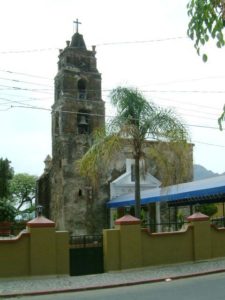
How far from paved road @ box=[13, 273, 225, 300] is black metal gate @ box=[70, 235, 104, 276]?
2.71m

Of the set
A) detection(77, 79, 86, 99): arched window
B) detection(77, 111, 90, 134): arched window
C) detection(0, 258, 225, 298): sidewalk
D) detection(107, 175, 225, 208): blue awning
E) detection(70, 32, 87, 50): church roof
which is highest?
detection(70, 32, 87, 50): church roof

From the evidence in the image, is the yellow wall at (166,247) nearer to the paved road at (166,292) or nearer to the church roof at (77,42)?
the paved road at (166,292)

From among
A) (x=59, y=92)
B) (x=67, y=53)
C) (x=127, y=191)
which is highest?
(x=67, y=53)

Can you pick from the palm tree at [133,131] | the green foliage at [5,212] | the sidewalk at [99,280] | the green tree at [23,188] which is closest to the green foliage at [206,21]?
the sidewalk at [99,280]

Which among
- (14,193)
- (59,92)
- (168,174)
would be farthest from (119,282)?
(14,193)

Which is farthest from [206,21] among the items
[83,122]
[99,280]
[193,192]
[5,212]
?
[83,122]

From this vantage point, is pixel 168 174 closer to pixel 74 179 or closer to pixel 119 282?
pixel 119 282

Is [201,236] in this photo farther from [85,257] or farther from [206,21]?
[206,21]

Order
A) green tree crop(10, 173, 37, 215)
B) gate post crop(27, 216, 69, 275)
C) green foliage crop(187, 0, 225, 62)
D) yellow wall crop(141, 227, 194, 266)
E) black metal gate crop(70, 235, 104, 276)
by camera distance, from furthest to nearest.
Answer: green tree crop(10, 173, 37, 215) < yellow wall crop(141, 227, 194, 266) < black metal gate crop(70, 235, 104, 276) < gate post crop(27, 216, 69, 275) < green foliage crop(187, 0, 225, 62)

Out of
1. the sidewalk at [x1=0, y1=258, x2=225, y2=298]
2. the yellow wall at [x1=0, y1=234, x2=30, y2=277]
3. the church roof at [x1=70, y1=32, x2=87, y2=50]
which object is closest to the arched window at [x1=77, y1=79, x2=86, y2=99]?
the church roof at [x1=70, y1=32, x2=87, y2=50]

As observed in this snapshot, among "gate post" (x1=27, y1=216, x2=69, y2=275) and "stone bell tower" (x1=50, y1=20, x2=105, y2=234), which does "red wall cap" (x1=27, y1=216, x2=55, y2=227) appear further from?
"stone bell tower" (x1=50, y1=20, x2=105, y2=234)

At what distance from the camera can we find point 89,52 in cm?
3925

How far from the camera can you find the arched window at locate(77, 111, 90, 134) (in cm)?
3744

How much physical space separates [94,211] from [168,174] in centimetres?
1799
